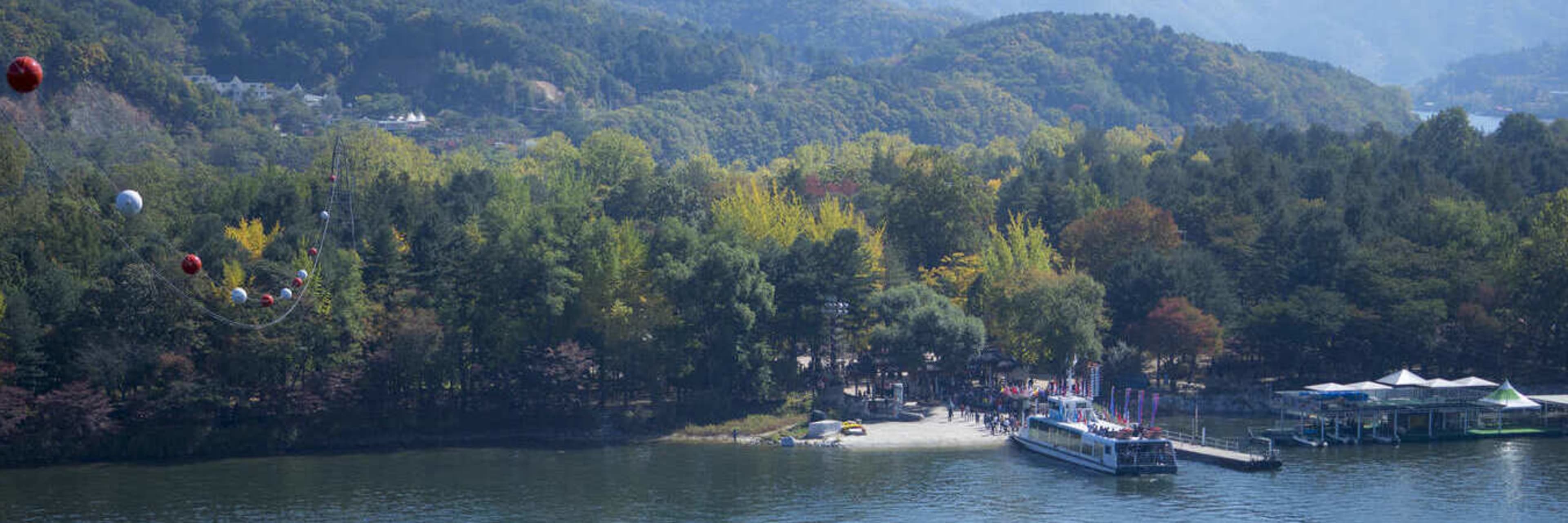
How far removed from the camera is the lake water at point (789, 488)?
61.7 meters

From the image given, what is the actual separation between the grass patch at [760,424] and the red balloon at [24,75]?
2091 inches

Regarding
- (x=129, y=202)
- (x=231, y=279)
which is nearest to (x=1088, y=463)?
(x=231, y=279)

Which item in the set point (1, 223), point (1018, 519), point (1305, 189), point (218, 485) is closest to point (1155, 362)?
point (1305, 189)

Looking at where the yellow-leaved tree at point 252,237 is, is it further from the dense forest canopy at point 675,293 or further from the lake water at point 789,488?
the lake water at point 789,488

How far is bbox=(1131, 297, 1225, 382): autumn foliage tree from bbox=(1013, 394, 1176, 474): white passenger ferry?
432 inches

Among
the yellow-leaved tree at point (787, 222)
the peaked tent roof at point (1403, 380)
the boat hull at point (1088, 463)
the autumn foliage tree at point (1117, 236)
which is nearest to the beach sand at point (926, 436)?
the boat hull at point (1088, 463)

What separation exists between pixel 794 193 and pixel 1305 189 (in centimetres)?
3970

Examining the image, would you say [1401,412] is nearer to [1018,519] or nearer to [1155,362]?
[1155,362]

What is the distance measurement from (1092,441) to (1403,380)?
20210mm

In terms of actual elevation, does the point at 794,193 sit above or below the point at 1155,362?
above

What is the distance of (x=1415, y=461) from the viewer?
72438 millimetres

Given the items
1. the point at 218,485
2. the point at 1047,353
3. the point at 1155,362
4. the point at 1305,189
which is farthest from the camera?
the point at 1305,189

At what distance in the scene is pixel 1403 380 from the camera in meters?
79.9

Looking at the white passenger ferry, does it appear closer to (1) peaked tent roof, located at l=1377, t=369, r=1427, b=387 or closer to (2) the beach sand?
(2) the beach sand
